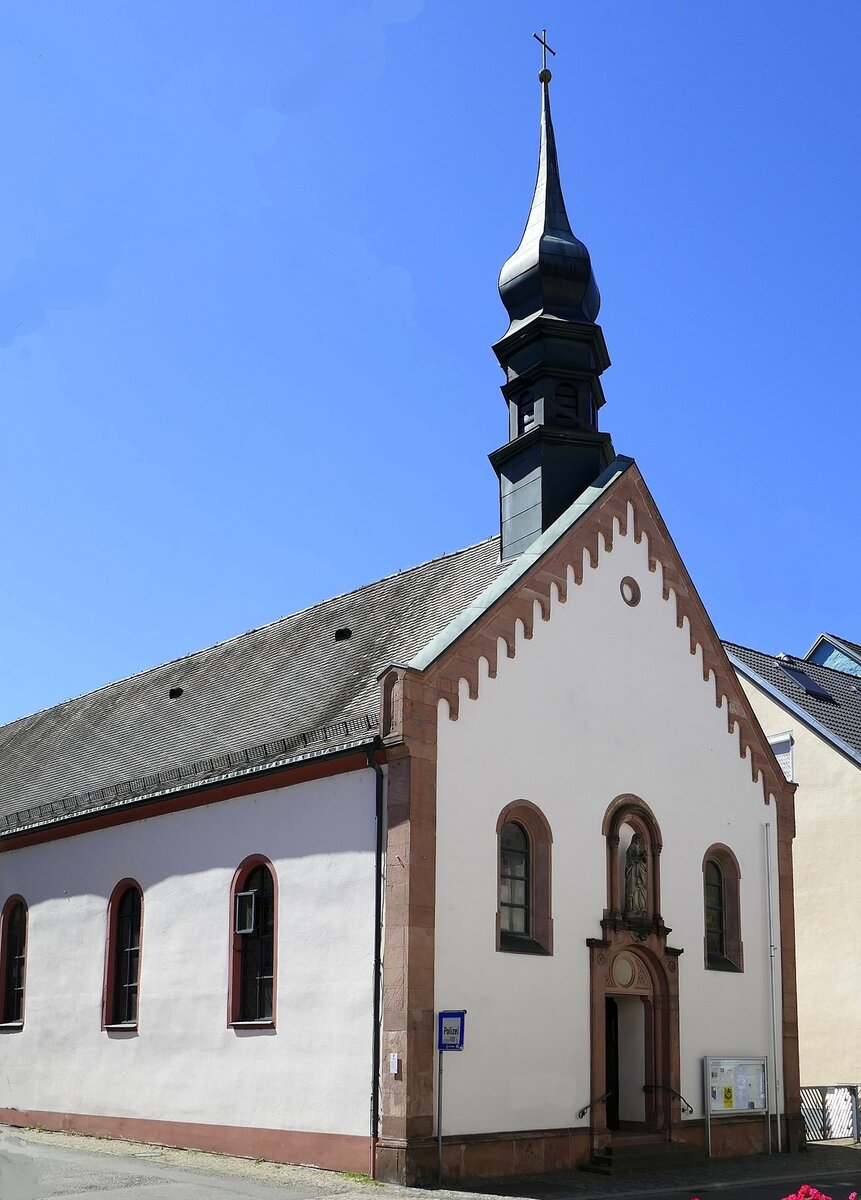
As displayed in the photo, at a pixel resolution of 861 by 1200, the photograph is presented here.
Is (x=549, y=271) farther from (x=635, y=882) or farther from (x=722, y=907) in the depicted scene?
(x=722, y=907)

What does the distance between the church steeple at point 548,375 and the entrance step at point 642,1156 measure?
9.01 metres

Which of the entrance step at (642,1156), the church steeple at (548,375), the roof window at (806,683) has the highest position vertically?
the church steeple at (548,375)

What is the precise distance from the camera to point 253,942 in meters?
19.5

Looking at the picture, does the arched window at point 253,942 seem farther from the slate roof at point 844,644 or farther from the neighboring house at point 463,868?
the slate roof at point 844,644

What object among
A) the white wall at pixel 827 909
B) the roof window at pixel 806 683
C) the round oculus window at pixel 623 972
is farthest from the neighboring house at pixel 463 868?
the roof window at pixel 806 683

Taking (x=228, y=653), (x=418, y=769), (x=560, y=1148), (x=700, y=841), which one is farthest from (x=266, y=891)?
(x=228, y=653)

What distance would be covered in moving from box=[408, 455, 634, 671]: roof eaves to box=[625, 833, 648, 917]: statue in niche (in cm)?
434

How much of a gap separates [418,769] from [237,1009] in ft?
15.6

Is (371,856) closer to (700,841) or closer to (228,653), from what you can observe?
(700,841)

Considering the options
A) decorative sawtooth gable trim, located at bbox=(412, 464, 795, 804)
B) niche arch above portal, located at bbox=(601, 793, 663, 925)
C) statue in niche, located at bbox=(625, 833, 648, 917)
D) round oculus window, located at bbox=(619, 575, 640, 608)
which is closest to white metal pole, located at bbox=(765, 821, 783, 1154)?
decorative sawtooth gable trim, located at bbox=(412, 464, 795, 804)

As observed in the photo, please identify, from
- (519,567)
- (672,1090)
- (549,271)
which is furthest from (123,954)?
(549,271)

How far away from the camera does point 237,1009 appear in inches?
763

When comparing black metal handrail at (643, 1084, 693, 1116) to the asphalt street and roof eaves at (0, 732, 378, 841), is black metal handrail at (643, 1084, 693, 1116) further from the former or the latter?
roof eaves at (0, 732, 378, 841)

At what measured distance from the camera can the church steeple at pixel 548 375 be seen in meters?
22.6
